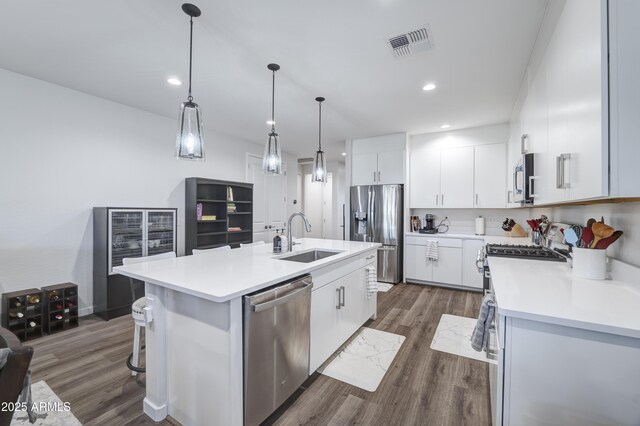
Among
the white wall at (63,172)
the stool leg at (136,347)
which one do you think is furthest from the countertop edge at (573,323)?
the white wall at (63,172)

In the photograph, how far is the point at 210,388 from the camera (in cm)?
147

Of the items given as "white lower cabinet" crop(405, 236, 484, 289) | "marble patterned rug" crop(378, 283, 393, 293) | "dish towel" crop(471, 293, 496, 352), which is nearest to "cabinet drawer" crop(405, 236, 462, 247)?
"white lower cabinet" crop(405, 236, 484, 289)

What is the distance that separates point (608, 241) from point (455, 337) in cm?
171

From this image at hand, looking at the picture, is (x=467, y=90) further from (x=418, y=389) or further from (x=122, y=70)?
(x=122, y=70)

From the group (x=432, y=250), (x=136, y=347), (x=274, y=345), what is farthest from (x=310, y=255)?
(x=432, y=250)

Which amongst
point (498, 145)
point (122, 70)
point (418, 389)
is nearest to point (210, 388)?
point (418, 389)

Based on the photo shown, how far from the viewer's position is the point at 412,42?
89.3 inches

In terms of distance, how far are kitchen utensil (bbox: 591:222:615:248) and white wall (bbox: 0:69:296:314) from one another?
4683 millimetres

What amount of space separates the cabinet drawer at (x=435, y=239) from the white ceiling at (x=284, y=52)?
196 centimetres

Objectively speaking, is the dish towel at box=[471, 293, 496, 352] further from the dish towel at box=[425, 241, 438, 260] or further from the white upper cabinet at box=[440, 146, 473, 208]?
the white upper cabinet at box=[440, 146, 473, 208]

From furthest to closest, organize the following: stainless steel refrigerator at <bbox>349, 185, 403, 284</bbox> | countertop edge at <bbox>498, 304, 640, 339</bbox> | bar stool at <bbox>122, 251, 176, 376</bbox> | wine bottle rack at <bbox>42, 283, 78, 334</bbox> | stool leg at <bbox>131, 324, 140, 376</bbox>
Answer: stainless steel refrigerator at <bbox>349, 185, 403, 284</bbox> → wine bottle rack at <bbox>42, 283, 78, 334</bbox> → stool leg at <bbox>131, 324, 140, 376</bbox> → bar stool at <bbox>122, 251, 176, 376</bbox> → countertop edge at <bbox>498, 304, 640, 339</bbox>

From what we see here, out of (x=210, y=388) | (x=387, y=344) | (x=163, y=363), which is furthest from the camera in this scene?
(x=387, y=344)

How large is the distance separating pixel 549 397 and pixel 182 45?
10.6 feet

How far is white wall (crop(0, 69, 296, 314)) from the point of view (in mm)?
2836
